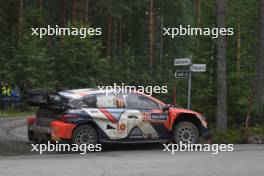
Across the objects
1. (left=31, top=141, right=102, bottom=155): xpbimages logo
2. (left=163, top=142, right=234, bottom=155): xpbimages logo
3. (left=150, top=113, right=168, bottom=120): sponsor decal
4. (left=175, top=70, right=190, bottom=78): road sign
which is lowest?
(left=163, top=142, right=234, bottom=155): xpbimages logo

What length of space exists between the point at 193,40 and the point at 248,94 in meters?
2.77

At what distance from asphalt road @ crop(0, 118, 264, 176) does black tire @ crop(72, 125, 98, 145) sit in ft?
1.46

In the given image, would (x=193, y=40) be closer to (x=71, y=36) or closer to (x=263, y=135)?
(x=263, y=135)

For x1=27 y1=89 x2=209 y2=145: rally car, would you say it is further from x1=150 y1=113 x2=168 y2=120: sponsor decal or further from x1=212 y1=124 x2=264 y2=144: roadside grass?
x1=212 y1=124 x2=264 y2=144: roadside grass

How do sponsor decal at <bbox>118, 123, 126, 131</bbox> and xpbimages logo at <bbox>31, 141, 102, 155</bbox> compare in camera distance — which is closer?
xpbimages logo at <bbox>31, 141, 102, 155</bbox>

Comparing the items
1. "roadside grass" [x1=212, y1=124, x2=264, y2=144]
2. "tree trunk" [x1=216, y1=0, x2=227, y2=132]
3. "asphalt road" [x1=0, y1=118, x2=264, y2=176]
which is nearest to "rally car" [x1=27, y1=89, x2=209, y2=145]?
"asphalt road" [x1=0, y1=118, x2=264, y2=176]

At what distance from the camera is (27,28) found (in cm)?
4534

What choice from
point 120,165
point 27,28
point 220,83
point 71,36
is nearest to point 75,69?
→ point 71,36

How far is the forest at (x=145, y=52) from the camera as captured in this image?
2186cm

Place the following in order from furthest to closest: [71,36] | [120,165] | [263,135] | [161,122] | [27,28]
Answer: [27,28] → [71,36] → [263,135] → [161,122] → [120,165]

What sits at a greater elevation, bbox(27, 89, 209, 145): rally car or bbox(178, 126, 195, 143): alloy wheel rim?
bbox(27, 89, 209, 145): rally car

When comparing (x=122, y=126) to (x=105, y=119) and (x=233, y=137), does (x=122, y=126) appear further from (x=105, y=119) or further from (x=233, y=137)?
(x=233, y=137)

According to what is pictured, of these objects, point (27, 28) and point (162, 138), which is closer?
point (162, 138)

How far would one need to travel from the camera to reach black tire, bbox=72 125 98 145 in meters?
15.6
